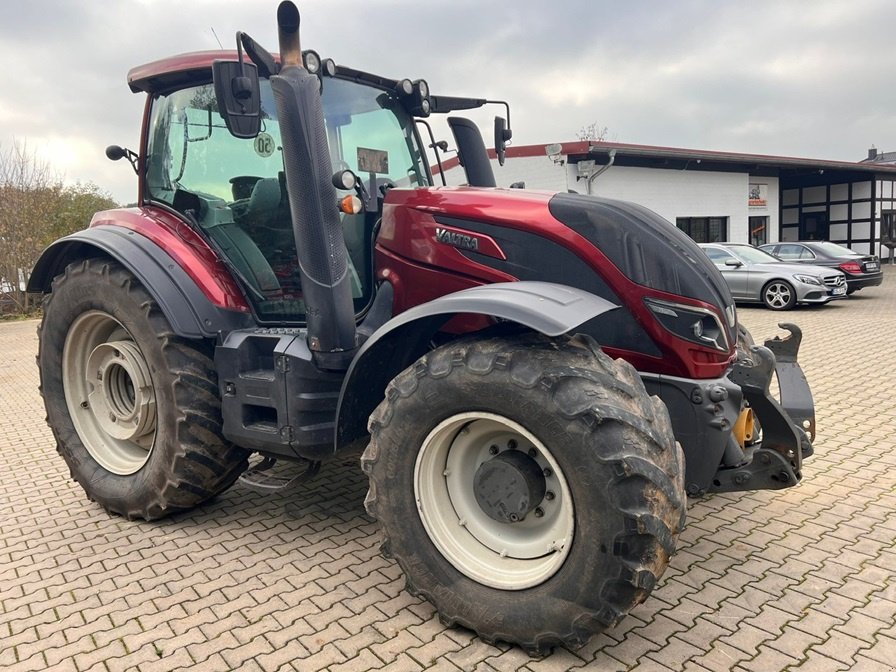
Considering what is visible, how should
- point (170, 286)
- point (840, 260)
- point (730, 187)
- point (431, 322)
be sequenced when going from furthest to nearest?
point (730, 187), point (840, 260), point (170, 286), point (431, 322)

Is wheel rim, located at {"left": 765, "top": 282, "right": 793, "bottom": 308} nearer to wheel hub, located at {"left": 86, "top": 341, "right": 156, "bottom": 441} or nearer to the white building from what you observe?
the white building

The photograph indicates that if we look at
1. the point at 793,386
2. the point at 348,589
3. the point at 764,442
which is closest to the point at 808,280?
the point at 793,386

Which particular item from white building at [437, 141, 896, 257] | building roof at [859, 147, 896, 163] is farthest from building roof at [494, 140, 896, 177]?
building roof at [859, 147, 896, 163]

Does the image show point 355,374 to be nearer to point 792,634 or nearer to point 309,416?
point 309,416

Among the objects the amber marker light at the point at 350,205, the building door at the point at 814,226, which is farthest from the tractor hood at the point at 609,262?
the building door at the point at 814,226

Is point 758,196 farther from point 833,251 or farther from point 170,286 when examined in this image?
point 170,286

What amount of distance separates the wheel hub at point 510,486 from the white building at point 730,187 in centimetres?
1169

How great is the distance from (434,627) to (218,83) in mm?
2416

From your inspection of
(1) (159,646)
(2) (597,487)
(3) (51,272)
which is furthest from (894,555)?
(3) (51,272)

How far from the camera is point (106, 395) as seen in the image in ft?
13.7

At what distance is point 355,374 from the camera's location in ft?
10.1

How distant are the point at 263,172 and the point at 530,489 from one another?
7.07 feet

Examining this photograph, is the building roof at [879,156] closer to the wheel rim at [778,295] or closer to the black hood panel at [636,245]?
the wheel rim at [778,295]

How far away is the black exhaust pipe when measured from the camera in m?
3.02
